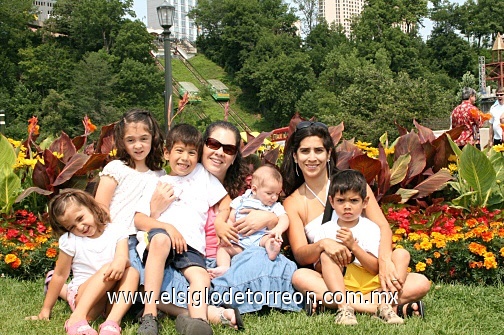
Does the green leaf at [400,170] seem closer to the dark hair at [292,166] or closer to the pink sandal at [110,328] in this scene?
the dark hair at [292,166]

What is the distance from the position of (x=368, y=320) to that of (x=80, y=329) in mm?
1375

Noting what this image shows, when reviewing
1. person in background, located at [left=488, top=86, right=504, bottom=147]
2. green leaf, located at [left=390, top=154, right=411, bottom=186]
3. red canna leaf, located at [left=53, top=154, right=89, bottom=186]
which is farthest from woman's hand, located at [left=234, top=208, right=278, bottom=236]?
person in background, located at [left=488, top=86, right=504, bottom=147]

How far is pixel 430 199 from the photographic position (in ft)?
13.5

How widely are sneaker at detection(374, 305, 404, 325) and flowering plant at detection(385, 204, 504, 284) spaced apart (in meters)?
0.81

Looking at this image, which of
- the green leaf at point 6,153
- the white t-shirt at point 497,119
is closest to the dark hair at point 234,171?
the green leaf at point 6,153

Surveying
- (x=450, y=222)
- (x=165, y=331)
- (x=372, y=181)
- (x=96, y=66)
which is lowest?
(x=165, y=331)

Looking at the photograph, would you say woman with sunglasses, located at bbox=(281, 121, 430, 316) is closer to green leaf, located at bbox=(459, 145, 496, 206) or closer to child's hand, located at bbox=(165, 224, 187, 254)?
child's hand, located at bbox=(165, 224, 187, 254)

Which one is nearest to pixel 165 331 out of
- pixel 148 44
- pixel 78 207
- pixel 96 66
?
pixel 78 207

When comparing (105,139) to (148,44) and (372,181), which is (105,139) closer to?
(372,181)

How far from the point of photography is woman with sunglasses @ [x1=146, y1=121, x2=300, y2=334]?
2.90 meters

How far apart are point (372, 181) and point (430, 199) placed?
54 centimetres

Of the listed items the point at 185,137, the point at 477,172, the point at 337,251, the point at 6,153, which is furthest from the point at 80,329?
the point at 477,172

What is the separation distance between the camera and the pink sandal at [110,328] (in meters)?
2.57

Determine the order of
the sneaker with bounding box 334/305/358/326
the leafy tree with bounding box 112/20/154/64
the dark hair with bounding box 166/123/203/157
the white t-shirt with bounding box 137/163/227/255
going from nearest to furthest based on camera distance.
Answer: the sneaker with bounding box 334/305/358/326 < the white t-shirt with bounding box 137/163/227/255 < the dark hair with bounding box 166/123/203/157 < the leafy tree with bounding box 112/20/154/64
